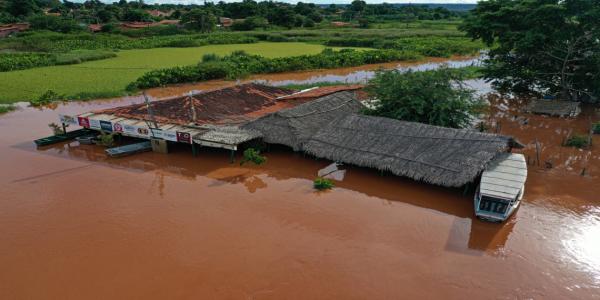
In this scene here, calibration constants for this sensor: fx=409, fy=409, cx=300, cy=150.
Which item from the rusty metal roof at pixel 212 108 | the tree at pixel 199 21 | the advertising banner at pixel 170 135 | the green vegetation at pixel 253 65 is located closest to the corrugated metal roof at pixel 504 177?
the rusty metal roof at pixel 212 108

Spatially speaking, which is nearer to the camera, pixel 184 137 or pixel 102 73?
pixel 184 137

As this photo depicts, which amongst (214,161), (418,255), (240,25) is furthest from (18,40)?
(418,255)

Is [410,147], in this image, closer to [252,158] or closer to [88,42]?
[252,158]

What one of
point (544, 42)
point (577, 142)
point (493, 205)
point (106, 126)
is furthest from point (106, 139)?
point (544, 42)

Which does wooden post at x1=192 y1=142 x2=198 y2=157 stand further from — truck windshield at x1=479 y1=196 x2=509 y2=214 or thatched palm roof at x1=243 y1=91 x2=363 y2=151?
truck windshield at x1=479 y1=196 x2=509 y2=214

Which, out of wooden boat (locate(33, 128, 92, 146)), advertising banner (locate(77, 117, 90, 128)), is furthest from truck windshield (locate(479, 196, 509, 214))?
wooden boat (locate(33, 128, 92, 146))

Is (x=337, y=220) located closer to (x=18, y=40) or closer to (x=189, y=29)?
(x=18, y=40)
